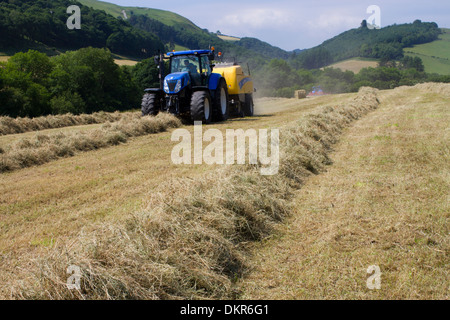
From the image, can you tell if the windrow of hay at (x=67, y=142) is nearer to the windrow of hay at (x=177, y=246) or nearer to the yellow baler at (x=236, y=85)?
the yellow baler at (x=236, y=85)

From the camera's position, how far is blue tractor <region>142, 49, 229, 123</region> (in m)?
13.0

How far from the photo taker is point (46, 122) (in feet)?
53.3

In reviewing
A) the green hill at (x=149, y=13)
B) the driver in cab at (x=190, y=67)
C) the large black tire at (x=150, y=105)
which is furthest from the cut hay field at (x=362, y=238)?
the green hill at (x=149, y=13)

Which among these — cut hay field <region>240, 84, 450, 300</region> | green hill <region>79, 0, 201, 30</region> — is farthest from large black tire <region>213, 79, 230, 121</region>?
green hill <region>79, 0, 201, 30</region>

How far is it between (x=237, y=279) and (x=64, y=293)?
143 cm

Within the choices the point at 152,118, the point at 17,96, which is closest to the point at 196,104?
the point at 152,118

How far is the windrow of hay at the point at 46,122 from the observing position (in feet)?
47.4

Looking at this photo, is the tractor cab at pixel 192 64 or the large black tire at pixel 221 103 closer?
the tractor cab at pixel 192 64

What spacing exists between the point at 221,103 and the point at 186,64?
6.65 ft

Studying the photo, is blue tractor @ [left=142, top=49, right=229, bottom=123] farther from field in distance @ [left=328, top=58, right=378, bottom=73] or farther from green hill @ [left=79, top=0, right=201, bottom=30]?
green hill @ [left=79, top=0, right=201, bottom=30]

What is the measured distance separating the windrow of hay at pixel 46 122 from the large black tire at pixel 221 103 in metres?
3.38

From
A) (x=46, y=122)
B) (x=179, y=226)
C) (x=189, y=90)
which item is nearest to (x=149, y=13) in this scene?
(x=46, y=122)

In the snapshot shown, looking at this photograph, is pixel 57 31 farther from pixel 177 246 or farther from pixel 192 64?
pixel 177 246

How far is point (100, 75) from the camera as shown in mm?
34812
